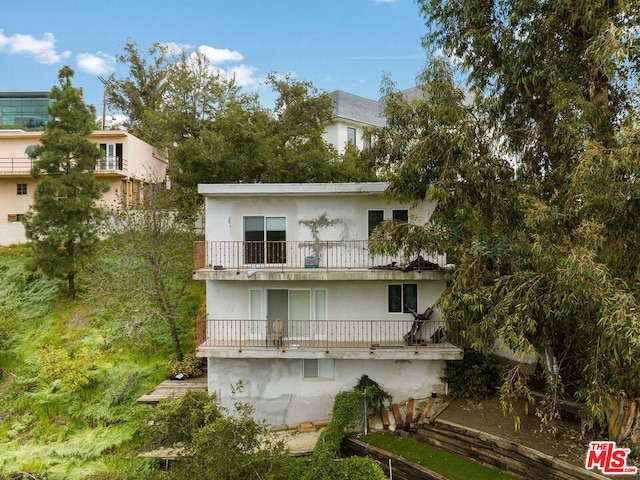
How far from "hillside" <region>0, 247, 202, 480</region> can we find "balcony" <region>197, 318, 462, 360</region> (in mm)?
3630

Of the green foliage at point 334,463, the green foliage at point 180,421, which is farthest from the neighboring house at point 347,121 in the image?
the green foliage at point 180,421

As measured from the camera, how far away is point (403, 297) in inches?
551

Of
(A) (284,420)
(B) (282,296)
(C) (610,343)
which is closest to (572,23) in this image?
(C) (610,343)

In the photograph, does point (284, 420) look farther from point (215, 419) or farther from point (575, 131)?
point (575, 131)

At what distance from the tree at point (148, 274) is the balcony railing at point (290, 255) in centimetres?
396

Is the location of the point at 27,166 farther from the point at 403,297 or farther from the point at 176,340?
the point at 403,297

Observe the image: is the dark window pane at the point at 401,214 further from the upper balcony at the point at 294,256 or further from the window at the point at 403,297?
the window at the point at 403,297

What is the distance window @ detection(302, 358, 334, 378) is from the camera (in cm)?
1362

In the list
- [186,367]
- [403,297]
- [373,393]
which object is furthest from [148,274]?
[403,297]

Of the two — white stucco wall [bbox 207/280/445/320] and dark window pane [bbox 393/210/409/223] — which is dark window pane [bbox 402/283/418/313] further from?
dark window pane [bbox 393/210/409/223]

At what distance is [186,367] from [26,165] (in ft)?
69.9

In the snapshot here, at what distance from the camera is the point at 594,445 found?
378 inches

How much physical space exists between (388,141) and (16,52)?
182ft

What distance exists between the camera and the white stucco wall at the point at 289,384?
13.5 metres
